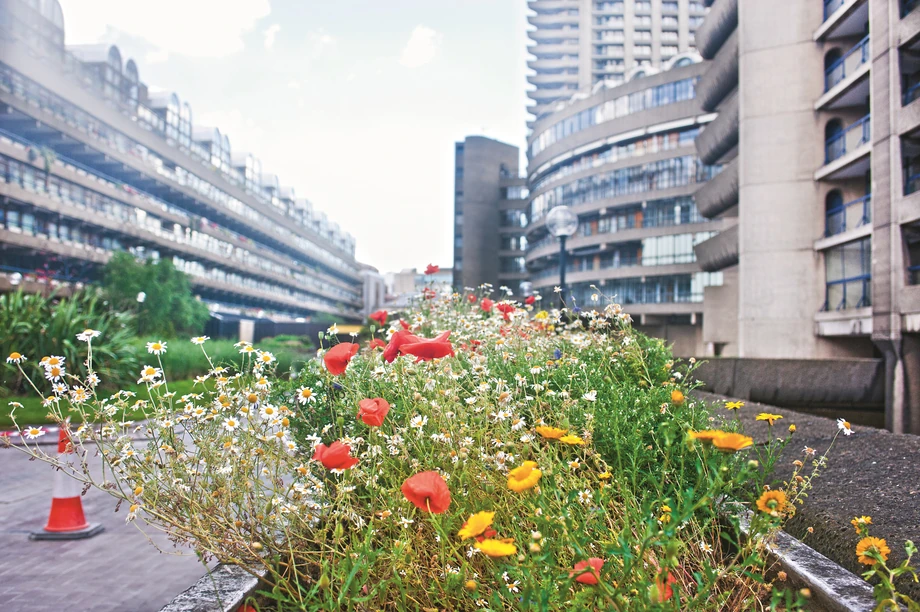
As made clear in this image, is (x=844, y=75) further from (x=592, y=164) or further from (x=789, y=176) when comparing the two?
(x=592, y=164)

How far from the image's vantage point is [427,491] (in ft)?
6.33

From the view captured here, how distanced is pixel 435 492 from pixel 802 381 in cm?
1087

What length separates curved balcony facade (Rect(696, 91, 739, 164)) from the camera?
76.0ft

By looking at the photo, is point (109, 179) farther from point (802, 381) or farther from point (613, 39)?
point (613, 39)

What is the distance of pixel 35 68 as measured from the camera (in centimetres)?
3550

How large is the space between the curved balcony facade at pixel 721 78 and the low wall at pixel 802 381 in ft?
49.8

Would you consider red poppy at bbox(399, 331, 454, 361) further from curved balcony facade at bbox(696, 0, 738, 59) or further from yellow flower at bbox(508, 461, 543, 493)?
curved balcony facade at bbox(696, 0, 738, 59)

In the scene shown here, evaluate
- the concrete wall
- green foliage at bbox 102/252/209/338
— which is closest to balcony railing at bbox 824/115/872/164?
the concrete wall

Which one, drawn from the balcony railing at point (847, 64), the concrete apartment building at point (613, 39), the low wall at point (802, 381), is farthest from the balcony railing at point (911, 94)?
the concrete apartment building at point (613, 39)

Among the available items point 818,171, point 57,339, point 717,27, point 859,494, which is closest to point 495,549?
point 859,494

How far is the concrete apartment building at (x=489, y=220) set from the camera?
73.8 meters

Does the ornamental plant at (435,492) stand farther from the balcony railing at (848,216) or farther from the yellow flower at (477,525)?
the balcony railing at (848,216)

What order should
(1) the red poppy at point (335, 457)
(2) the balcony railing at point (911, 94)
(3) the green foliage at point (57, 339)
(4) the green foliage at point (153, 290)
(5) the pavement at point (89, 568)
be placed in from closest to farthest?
(1) the red poppy at point (335, 457), (5) the pavement at point (89, 568), (3) the green foliage at point (57, 339), (2) the balcony railing at point (911, 94), (4) the green foliage at point (153, 290)

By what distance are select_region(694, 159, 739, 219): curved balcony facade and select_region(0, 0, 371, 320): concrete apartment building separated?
30.9 meters
